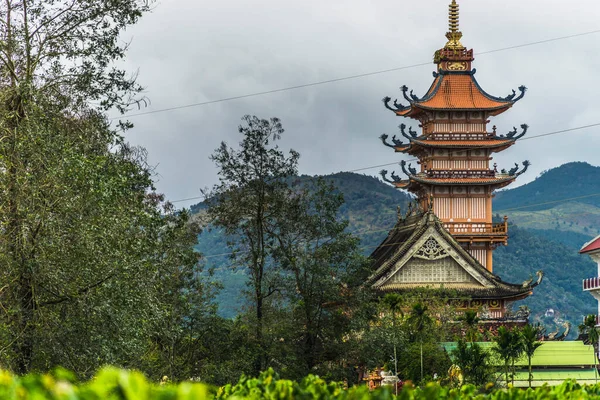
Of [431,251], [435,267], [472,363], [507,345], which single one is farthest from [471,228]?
[472,363]

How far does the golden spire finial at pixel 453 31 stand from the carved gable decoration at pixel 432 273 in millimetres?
17439

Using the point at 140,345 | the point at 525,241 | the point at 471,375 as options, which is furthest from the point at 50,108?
the point at 525,241

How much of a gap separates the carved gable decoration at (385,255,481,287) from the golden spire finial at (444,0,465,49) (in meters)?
17.4

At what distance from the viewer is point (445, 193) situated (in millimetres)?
59594

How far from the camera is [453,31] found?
62.2 m

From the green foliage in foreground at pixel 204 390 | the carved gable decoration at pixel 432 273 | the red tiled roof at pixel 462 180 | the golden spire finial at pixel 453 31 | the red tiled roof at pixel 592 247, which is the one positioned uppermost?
the golden spire finial at pixel 453 31

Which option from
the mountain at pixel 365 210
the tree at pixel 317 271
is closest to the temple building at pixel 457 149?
the tree at pixel 317 271

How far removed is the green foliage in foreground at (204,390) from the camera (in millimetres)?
6117

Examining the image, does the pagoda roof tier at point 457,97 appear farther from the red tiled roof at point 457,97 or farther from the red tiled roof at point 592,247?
the red tiled roof at point 592,247

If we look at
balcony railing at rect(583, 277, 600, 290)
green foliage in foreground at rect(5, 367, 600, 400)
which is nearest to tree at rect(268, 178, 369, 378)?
green foliage in foreground at rect(5, 367, 600, 400)

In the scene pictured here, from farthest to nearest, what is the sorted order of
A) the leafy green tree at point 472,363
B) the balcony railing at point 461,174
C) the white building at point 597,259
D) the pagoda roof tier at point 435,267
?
the white building at point 597,259, the balcony railing at point 461,174, the pagoda roof tier at point 435,267, the leafy green tree at point 472,363

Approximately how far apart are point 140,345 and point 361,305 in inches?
478

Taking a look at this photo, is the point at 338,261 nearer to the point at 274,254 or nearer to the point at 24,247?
the point at 274,254

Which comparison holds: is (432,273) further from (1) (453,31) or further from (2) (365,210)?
(2) (365,210)
